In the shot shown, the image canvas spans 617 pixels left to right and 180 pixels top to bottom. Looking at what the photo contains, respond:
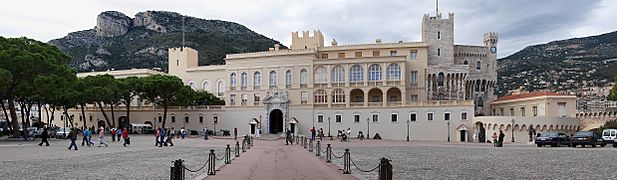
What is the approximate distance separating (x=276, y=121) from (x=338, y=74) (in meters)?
11.3

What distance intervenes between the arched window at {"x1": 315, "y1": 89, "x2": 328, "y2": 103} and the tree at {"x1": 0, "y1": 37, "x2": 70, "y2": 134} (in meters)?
34.2

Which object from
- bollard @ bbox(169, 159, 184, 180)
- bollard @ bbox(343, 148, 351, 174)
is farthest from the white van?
bollard @ bbox(169, 159, 184, 180)

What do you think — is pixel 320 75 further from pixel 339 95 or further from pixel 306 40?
pixel 306 40

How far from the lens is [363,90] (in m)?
76.2

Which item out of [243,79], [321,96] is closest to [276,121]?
[243,79]

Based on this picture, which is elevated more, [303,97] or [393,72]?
[393,72]

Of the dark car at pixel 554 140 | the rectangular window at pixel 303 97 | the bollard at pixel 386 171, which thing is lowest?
the dark car at pixel 554 140

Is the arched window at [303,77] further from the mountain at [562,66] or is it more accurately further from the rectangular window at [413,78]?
the mountain at [562,66]

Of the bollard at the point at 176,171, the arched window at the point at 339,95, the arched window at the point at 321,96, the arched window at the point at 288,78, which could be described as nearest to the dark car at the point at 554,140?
the arched window at the point at 339,95

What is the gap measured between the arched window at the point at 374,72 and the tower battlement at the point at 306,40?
1368 cm

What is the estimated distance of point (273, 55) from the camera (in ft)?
264

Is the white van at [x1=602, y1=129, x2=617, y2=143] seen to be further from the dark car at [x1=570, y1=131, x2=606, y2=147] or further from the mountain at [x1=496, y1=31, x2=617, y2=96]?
the mountain at [x1=496, y1=31, x2=617, y2=96]

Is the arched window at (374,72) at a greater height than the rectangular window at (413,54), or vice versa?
the rectangular window at (413,54)

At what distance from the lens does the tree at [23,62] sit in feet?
148
